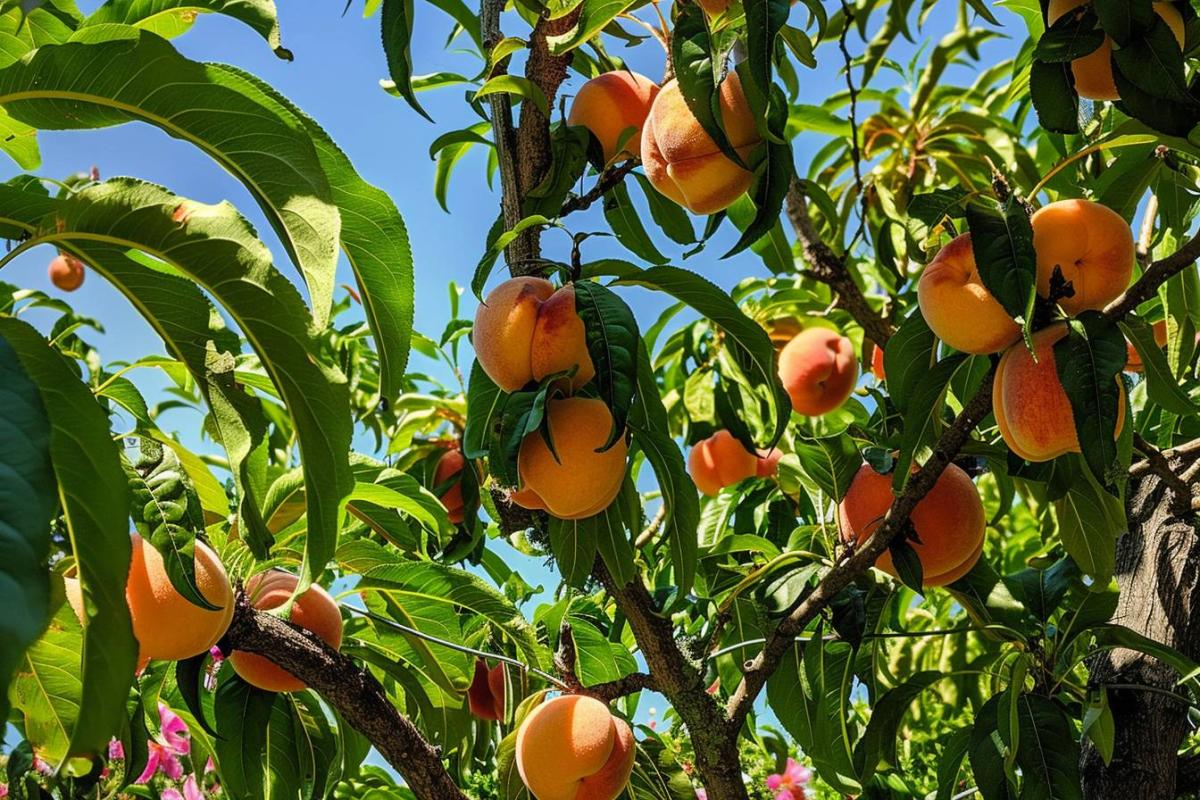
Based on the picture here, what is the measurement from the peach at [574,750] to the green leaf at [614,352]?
16.7 inches

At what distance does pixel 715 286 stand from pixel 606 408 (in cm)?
18

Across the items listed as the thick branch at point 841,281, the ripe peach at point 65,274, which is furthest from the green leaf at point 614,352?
the ripe peach at point 65,274

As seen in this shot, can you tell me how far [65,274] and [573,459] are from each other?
3.96 metres

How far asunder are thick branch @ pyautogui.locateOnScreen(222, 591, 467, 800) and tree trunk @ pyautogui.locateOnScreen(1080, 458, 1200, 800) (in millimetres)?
881

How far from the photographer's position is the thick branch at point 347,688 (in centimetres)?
119

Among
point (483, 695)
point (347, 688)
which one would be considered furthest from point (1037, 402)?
point (483, 695)

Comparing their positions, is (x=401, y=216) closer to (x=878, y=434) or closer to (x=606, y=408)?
→ (x=606, y=408)

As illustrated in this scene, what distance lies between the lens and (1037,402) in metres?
1.04

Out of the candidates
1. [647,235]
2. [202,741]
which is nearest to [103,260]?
[647,235]

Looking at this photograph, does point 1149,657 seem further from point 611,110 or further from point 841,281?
point 611,110

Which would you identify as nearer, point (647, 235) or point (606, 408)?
point (606, 408)

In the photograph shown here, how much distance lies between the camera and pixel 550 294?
3.64 feet

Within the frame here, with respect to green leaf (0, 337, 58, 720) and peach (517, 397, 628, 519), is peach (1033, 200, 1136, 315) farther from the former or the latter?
green leaf (0, 337, 58, 720)

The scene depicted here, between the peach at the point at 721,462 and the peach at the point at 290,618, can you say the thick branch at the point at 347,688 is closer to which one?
the peach at the point at 290,618
